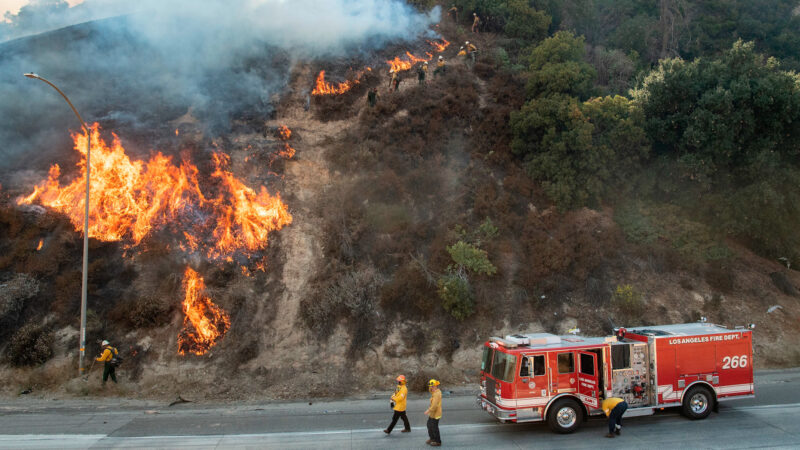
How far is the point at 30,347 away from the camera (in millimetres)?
15062

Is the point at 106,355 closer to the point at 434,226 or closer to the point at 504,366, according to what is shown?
the point at 504,366

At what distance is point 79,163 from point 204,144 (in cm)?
521

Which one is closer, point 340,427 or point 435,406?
point 435,406

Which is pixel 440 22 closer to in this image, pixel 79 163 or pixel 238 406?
pixel 79 163

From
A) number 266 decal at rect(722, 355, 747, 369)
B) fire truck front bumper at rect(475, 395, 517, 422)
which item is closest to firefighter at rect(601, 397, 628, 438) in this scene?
fire truck front bumper at rect(475, 395, 517, 422)

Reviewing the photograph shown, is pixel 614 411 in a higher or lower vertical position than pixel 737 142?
lower

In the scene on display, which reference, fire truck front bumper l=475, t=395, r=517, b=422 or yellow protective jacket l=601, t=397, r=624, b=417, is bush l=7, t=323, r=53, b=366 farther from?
yellow protective jacket l=601, t=397, r=624, b=417

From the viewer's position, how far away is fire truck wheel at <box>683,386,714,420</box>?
10.6 m

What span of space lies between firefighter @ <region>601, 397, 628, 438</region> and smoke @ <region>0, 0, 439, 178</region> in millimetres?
20159

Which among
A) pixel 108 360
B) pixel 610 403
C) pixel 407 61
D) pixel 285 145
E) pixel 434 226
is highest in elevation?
pixel 407 61

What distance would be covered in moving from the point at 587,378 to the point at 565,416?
95 centimetres

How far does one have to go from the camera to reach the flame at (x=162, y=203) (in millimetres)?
18500

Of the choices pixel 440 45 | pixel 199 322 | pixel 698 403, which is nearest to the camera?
pixel 698 403

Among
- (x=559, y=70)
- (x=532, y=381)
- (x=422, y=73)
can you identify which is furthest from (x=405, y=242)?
(x=559, y=70)
